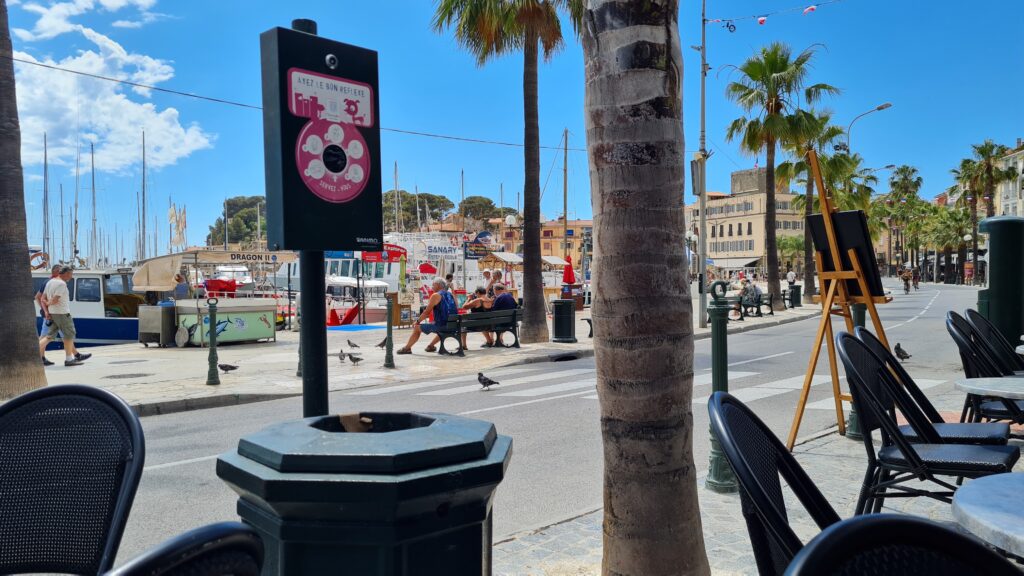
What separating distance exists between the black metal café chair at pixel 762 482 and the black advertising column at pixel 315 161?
1.66 metres

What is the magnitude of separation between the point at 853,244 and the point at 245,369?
1047 centimetres

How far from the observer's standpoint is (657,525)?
9.18 feet

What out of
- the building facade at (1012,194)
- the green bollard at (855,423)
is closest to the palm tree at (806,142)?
the green bollard at (855,423)

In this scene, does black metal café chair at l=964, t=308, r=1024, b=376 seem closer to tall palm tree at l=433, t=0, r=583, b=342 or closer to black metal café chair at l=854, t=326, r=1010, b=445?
black metal café chair at l=854, t=326, r=1010, b=445

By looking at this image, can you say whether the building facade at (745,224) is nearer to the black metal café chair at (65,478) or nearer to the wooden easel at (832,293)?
the wooden easel at (832,293)

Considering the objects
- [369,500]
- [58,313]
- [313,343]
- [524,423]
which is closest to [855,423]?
[524,423]

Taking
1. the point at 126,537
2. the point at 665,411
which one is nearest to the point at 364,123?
the point at 665,411

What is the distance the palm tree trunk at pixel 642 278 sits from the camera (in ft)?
8.85

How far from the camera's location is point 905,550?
1181mm

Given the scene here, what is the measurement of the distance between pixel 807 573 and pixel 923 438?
10.5 feet

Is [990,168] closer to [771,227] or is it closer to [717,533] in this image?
[771,227]

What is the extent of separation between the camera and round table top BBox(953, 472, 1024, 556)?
1.69 meters

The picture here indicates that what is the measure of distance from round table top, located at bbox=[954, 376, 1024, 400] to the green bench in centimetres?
1167

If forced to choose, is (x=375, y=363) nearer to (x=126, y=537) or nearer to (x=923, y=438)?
(x=126, y=537)
